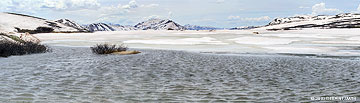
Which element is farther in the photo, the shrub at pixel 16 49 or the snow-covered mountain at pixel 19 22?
the snow-covered mountain at pixel 19 22

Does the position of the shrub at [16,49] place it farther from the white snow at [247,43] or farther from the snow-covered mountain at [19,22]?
the snow-covered mountain at [19,22]

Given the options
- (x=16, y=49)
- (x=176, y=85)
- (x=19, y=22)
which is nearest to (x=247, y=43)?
(x=16, y=49)

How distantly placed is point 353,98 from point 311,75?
531 centimetres

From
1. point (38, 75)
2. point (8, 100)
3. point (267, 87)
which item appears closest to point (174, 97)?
point (267, 87)

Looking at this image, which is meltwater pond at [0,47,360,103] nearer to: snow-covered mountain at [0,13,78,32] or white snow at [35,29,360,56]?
white snow at [35,29,360,56]

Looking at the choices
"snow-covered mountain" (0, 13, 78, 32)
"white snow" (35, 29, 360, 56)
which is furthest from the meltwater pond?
"snow-covered mountain" (0, 13, 78, 32)

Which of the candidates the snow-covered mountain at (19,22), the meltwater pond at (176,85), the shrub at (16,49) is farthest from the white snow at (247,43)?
the snow-covered mountain at (19,22)

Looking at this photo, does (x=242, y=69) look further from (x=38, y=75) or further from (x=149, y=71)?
(x=38, y=75)

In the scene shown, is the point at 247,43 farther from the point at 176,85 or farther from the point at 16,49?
the point at 176,85

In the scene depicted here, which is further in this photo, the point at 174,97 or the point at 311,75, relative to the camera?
the point at 311,75

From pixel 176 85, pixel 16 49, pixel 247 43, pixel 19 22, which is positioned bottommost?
pixel 247 43

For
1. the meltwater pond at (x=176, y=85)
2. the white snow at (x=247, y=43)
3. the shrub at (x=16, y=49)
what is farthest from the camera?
the white snow at (x=247, y=43)

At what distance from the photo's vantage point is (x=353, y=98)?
9.59 meters

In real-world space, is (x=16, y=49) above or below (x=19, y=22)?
below
